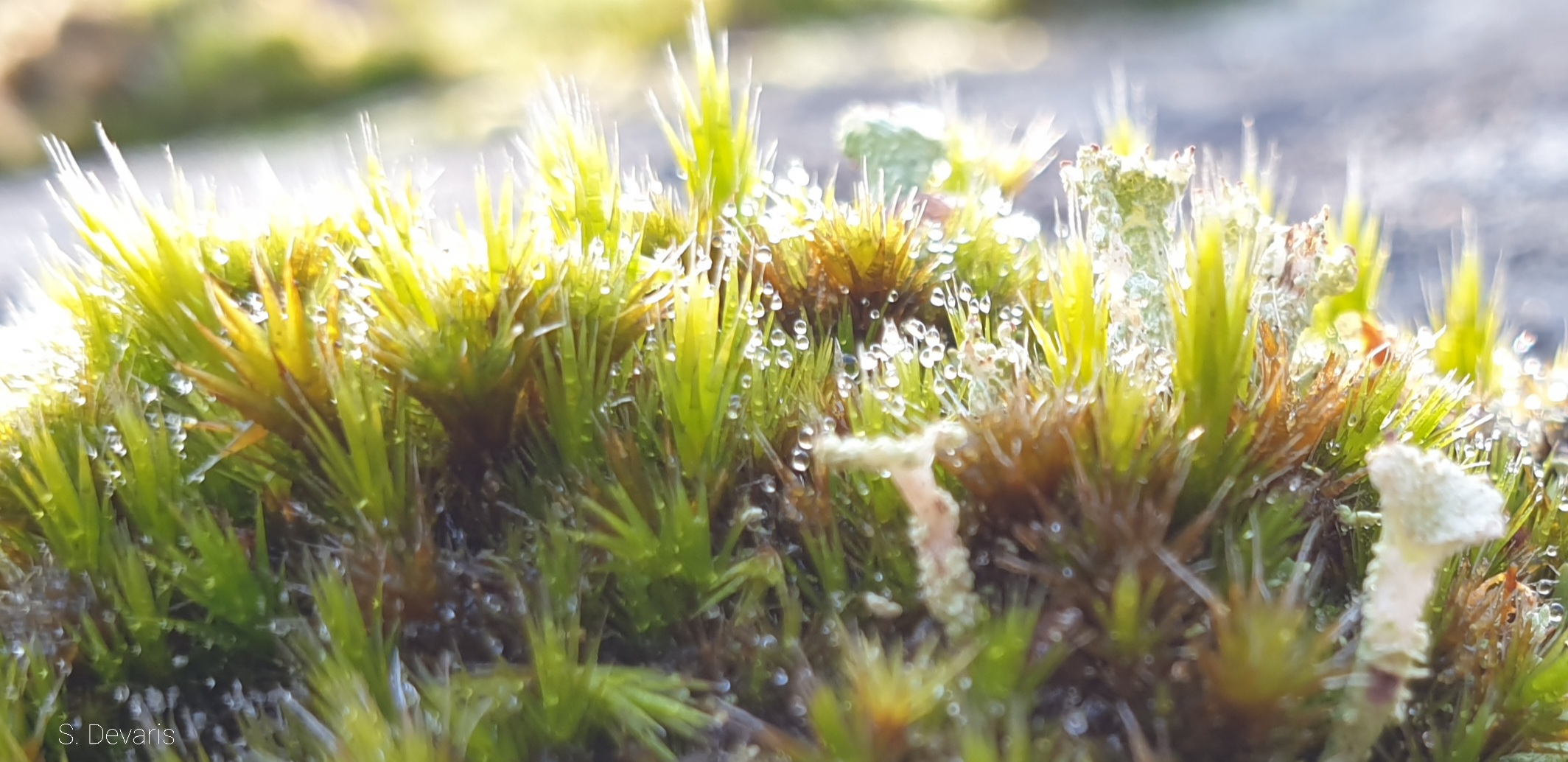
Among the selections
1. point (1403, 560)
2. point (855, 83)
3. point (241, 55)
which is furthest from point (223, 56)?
point (1403, 560)

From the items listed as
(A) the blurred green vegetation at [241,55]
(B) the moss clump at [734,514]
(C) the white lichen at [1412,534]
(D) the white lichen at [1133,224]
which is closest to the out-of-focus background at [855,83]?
(A) the blurred green vegetation at [241,55]

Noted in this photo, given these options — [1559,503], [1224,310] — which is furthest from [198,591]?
[1559,503]

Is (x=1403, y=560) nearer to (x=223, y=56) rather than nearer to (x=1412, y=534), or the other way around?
(x=1412, y=534)

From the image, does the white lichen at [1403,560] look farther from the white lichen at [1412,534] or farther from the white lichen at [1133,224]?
the white lichen at [1133,224]

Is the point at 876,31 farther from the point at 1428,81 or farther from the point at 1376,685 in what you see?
the point at 1376,685

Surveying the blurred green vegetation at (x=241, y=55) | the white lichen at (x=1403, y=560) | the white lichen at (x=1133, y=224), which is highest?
the blurred green vegetation at (x=241, y=55)

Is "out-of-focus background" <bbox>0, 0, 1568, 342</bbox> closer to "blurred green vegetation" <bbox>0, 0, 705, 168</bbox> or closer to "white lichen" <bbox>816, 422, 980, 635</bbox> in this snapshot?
"blurred green vegetation" <bbox>0, 0, 705, 168</bbox>
